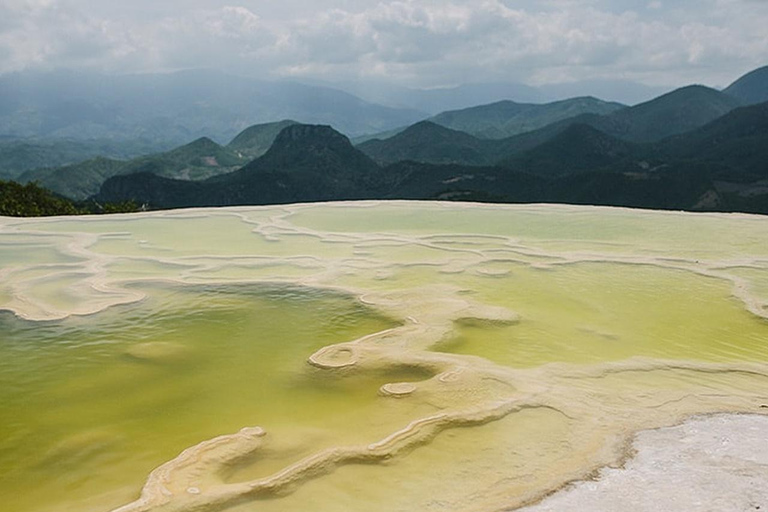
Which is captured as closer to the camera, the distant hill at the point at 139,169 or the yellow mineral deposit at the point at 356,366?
the yellow mineral deposit at the point at 356,366

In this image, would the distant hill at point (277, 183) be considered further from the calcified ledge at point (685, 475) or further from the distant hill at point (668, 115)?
the distant hill at point (668, 115)

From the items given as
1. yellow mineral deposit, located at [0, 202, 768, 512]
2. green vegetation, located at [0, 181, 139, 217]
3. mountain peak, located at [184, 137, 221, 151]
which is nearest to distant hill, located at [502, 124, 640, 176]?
mountain peak, located at [184, 137, 221, 151]

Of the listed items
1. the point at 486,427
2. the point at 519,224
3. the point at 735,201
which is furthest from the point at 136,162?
the point at 486,427

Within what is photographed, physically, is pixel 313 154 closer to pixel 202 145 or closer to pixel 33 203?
pixel 202 145

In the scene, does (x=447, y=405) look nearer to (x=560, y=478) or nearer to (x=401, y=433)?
(x=401, y=433)

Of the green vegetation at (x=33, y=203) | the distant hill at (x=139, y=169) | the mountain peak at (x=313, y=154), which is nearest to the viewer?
the green vegetation at (x=33, y=203)

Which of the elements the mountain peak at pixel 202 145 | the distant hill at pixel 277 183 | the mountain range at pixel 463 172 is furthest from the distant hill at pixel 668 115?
the mountain peak at pixel 202 145
